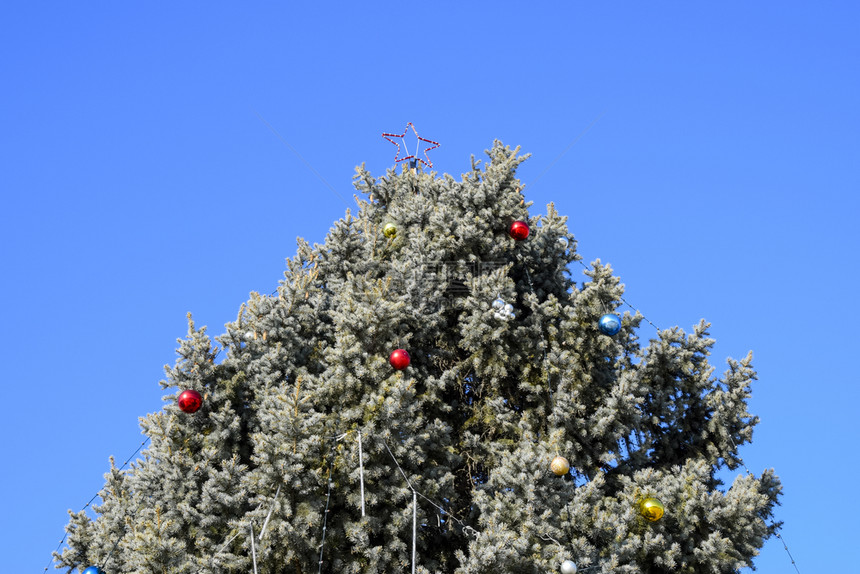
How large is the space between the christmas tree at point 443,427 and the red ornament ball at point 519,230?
1.8 inches

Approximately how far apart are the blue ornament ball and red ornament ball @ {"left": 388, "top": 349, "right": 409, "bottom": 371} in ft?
11.8

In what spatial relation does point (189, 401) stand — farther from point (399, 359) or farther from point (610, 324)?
point (610, 324)

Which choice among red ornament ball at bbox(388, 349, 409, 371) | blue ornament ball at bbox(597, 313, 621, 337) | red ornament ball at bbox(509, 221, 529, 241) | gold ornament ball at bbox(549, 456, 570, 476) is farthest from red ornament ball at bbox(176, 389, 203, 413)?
blue ornament ball at bbox(597, 313, 621, 337)

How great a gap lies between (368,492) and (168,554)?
9.68 ft

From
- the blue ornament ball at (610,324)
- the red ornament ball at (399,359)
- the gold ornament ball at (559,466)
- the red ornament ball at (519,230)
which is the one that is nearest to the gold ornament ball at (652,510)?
the gold ornament ball at (559,466)

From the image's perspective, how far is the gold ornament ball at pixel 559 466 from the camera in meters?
12.5

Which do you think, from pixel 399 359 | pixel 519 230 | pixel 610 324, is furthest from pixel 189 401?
pixel 610 324

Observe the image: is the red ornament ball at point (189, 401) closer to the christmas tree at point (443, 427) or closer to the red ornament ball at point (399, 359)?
the christmas tree at point (443, 427)

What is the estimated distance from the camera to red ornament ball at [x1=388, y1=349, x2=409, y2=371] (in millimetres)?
12828

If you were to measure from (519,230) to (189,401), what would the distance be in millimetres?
6710

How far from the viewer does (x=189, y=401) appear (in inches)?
479

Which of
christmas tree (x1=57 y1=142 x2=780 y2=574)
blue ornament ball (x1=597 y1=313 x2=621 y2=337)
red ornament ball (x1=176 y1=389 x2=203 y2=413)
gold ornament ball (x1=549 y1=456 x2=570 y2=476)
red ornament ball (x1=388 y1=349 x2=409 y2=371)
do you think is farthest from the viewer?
blue ornament ball (x1=597 y1=313 x2=621 y2=337)

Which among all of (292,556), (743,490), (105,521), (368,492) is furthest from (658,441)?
(105,521)

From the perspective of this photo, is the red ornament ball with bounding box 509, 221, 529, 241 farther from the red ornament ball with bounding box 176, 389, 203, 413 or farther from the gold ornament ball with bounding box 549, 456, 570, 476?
the red ornament ball with bounding box 176, 389, 203, 413
